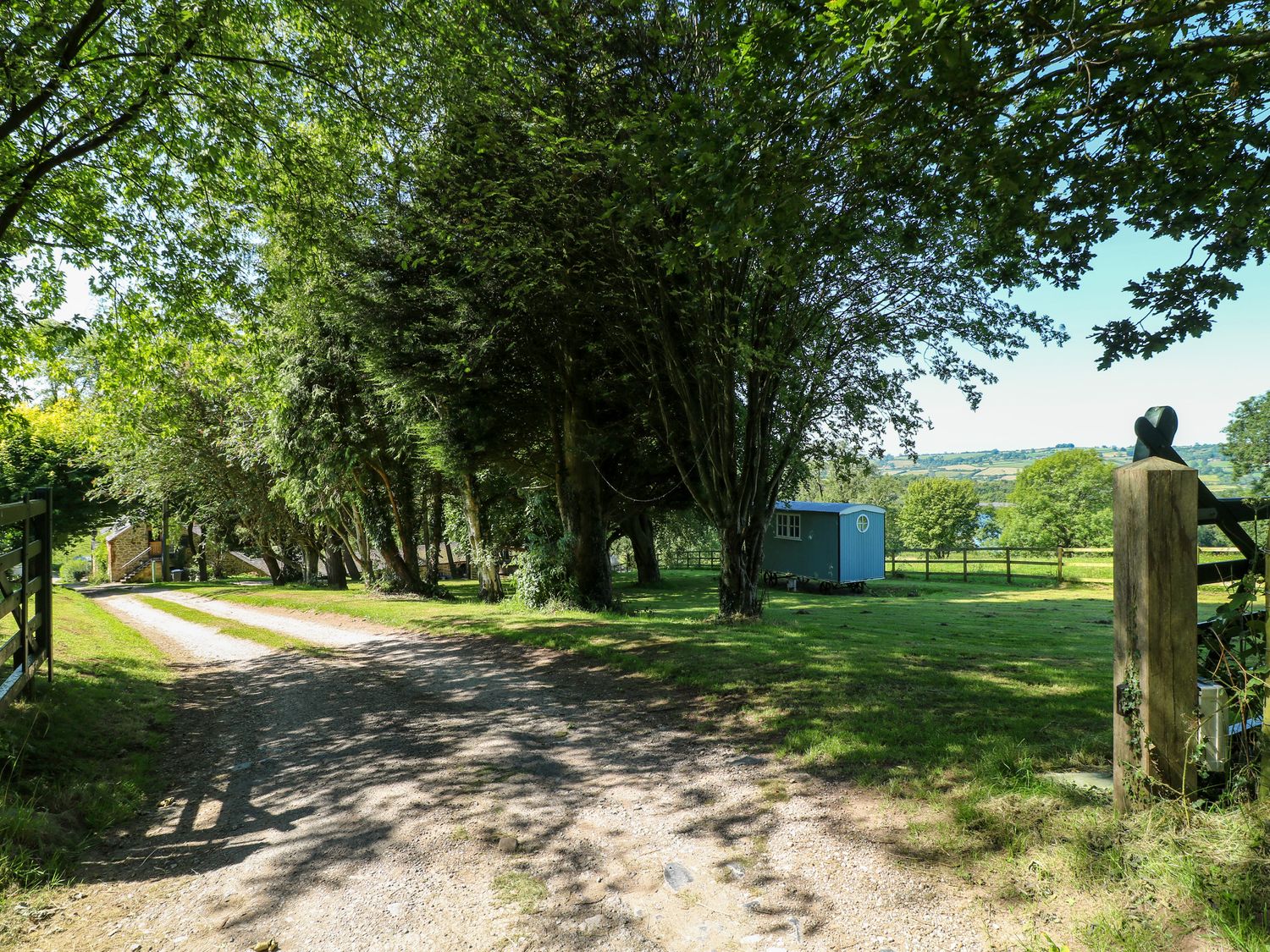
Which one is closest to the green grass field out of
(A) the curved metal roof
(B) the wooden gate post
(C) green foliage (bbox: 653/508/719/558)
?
(B) the wooden gate post

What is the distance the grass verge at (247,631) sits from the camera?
12.2 m

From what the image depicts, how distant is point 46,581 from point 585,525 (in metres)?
10.2

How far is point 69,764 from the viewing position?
5.35 meters

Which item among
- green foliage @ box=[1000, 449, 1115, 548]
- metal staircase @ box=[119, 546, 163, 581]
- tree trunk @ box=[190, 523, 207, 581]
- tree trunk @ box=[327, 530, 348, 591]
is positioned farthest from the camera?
green foliage @ box=[1000, 449, 1115, 548]

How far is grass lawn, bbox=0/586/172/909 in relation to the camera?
3932 millimetres

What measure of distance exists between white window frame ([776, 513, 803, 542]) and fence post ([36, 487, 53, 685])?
2760cm

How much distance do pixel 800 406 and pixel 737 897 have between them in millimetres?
9740

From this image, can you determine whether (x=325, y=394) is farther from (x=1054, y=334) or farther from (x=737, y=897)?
(x=737, y=897)

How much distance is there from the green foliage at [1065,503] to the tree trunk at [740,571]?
180 feet

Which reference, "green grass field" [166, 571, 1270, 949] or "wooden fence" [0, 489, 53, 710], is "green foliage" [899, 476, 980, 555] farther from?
"wooden fence" [0, 489, 53, 710]

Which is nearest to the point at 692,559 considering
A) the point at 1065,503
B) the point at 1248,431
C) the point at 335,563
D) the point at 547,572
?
the point at 335,563

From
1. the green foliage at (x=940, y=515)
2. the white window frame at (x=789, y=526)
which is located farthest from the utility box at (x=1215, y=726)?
the green foliage at (x=940, y=515)

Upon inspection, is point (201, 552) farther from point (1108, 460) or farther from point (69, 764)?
point (1108, 460)

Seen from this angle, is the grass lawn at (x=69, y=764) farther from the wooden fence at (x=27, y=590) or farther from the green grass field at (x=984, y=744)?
the green grass field at (x=984, y=744)
